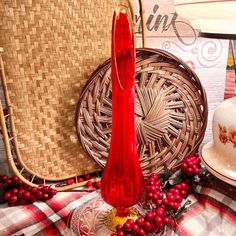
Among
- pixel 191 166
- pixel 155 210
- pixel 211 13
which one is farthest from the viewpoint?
pixel 191 166

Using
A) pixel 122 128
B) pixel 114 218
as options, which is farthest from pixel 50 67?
pixel 114 218

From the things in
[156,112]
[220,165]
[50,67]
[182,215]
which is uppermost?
[50,67]

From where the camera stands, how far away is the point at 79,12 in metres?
0.69

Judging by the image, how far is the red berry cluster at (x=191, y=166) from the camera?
2.45 ft

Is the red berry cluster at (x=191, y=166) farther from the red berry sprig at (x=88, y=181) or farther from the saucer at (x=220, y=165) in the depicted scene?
the red berry sprig at (x=88, y=181)

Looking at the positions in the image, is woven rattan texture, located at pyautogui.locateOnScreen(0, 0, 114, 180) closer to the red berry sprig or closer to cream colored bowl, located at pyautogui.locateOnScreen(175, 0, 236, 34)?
the red berry sprig

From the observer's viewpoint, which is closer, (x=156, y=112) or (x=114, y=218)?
(x=114, y=218)

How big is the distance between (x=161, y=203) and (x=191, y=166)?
0.48 feet

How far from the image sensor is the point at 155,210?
636 mm

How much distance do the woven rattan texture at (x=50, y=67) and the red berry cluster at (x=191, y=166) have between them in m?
0.25

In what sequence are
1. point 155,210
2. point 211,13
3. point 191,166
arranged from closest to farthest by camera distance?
point 211,13
point 155,210
point 191,166

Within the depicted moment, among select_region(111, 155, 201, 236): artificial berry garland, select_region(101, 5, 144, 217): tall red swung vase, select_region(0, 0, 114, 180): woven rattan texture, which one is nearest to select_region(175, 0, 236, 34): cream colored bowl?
select_region(101, 5, 144, 217): tall red swung vase

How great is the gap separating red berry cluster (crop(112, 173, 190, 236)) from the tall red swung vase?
1.7 inches

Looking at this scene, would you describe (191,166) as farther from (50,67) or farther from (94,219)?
(50,67)
